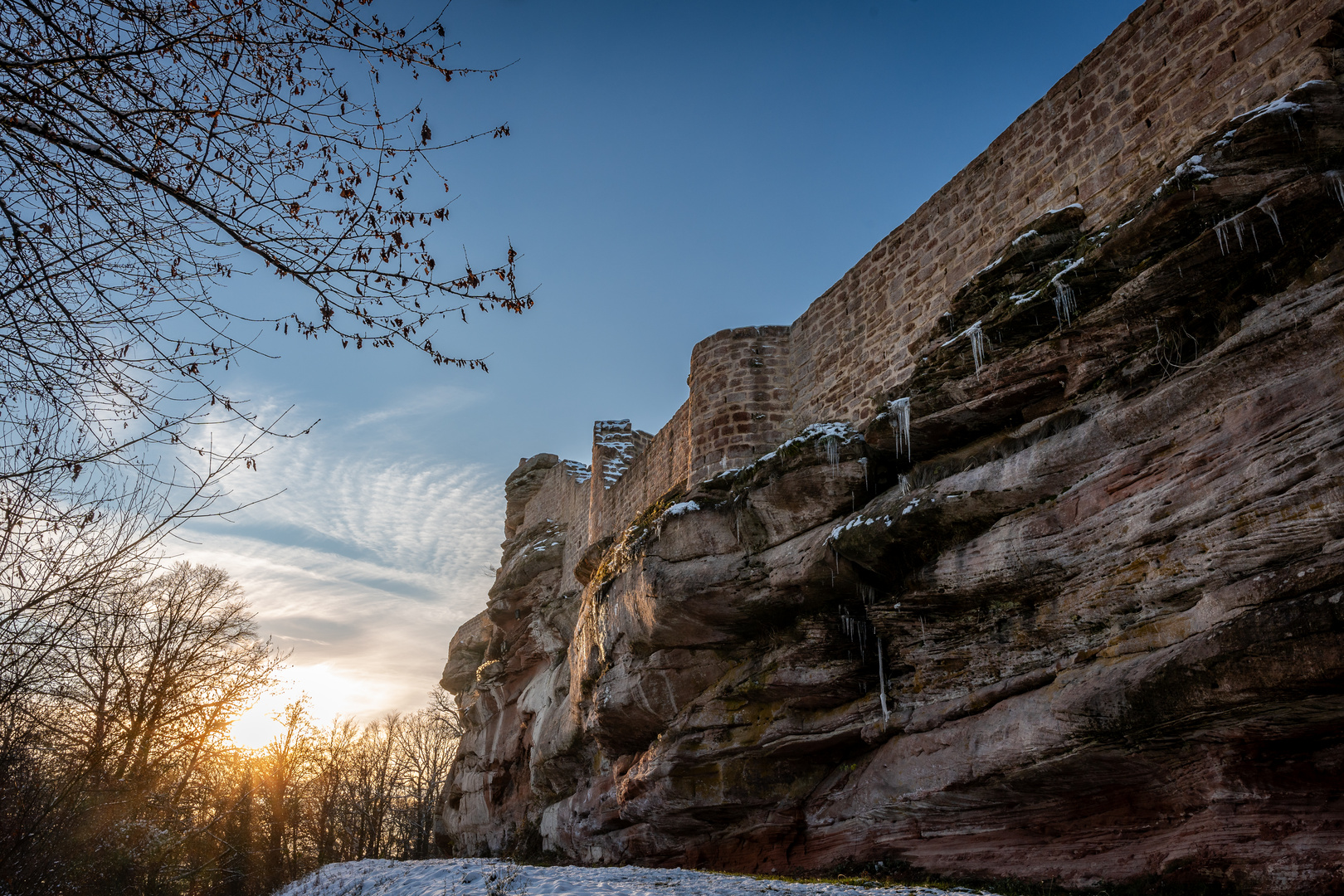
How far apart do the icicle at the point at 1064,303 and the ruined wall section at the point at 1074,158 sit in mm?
831

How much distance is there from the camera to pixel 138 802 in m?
11.7

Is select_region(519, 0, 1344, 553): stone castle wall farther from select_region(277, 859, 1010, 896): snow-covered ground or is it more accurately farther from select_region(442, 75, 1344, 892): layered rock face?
select_region(277, 859, 1010, 896): snow-covered ground

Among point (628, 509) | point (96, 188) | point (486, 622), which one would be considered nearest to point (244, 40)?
point (96, 188)

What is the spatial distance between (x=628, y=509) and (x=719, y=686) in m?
5.57

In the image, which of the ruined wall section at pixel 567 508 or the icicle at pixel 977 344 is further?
the ruined wall section at pixel 567 508

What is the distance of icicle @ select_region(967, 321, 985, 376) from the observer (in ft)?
25.4

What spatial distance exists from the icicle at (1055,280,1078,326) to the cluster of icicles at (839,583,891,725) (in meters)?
3.10

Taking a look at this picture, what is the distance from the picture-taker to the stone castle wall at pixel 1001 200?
648 cm

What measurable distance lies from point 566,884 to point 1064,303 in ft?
22.7

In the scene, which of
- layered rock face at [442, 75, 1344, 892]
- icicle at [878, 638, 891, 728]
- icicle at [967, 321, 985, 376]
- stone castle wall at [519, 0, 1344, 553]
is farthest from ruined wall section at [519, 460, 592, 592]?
icicle at [967, 321, 985, 376]

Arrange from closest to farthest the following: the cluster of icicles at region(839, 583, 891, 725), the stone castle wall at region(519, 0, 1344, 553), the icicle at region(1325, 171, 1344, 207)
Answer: the icicle at region(1325, 171, 1344, 207) < the stone castle wall at region(519, 0, 1344, 553) < the cluster of icicles at region(839, 583, 891, 725)

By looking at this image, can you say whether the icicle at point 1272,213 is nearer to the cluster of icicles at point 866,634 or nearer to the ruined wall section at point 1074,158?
the ruined wall section at point 1074,158

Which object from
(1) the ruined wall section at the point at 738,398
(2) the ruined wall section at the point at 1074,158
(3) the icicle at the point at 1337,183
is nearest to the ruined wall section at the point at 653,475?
(1) the ruined wall section at the point at 738,398

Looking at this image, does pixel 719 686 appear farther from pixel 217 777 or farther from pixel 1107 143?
pixel 217 777
